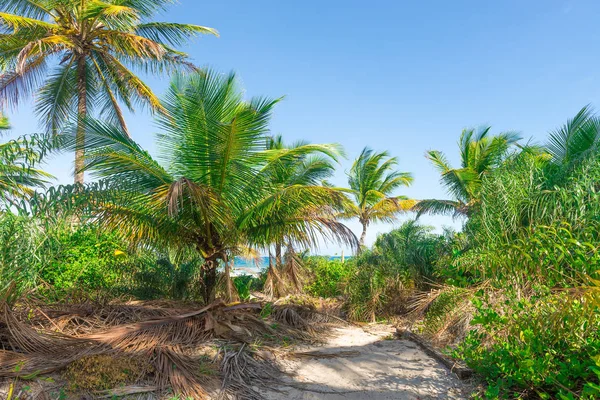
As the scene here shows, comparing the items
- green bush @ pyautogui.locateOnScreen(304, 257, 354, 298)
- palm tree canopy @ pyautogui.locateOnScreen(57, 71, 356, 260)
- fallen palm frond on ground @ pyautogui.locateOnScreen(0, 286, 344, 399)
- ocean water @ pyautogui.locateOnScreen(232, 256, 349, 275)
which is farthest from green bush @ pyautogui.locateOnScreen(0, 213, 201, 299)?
green bush @ pyautogui.locateOnScreen(304, 257, 354, 298)

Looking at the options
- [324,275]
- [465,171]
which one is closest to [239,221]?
[324,275]

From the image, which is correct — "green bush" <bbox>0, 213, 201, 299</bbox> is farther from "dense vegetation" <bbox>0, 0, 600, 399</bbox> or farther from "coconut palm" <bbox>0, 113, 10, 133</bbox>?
"coconut palm" <bbox>0, 113, 10, 133</bbox>

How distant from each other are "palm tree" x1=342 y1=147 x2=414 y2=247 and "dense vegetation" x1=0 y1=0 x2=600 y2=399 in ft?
33.5

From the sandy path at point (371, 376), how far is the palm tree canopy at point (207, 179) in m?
2.41

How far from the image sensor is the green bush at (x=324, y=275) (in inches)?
554

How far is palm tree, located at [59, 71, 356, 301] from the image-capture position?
22.1ft

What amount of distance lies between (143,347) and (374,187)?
19.5m

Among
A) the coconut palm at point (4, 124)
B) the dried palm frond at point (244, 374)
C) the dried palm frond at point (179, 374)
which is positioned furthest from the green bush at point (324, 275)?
the coconut palm at point (4, 124)

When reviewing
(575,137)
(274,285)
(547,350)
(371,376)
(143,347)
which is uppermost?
(575,137)

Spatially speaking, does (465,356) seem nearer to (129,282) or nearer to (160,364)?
(160,364)

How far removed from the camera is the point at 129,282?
870 cm

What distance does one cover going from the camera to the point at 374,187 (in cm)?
2322

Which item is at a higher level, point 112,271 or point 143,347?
point 112,271

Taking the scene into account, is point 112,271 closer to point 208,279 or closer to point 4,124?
point 208,279
